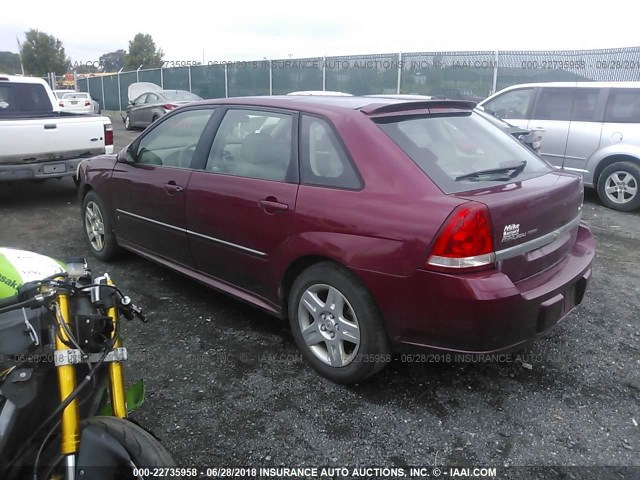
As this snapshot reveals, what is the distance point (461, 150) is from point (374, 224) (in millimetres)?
847

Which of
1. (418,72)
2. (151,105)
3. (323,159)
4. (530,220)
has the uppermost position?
(418,72)

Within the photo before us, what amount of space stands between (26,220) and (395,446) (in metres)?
5.91

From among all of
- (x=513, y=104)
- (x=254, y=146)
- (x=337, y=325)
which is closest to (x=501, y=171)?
(x=337, y=325)

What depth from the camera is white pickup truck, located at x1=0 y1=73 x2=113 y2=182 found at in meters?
6.58

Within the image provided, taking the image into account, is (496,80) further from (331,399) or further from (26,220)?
(331,399)

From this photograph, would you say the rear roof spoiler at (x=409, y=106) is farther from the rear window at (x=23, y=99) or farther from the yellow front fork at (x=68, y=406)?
the rear window at (x=23, y=99)

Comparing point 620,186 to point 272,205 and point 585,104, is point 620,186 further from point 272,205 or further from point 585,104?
point 272,205

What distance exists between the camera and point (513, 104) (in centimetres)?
891

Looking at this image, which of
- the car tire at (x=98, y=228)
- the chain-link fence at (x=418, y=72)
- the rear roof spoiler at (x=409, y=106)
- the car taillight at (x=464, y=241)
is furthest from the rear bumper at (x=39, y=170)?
the chain-link fence at (x=418, y=72)

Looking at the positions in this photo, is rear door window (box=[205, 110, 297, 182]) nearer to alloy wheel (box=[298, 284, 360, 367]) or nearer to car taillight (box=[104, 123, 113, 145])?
alloy wheel (box=[298, 284, 360, 367])

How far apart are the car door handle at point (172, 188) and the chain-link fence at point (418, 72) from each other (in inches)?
458

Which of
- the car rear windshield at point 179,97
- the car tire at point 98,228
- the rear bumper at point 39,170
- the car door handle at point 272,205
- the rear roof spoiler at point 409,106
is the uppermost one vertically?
the rear roof spoiler at point 409,106

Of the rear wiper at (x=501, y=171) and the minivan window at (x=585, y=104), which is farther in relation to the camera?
the minivan window at (x=585, y=104)

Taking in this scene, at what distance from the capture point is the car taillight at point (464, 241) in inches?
99.0
